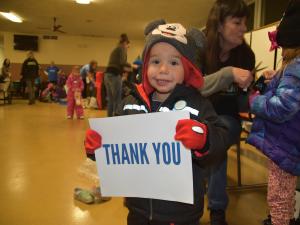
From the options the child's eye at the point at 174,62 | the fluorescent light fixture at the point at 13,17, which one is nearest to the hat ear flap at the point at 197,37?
the child's eye at the point at 174,62

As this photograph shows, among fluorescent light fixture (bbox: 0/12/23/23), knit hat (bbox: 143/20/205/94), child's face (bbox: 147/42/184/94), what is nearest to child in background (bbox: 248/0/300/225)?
knit hat (bbox: 143/20/205/94)

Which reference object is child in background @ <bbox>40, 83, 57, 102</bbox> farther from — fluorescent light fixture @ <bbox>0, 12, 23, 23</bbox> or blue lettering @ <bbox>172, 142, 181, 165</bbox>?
blue lettering @ <bbox>172, 142, 181, 165</bbox>

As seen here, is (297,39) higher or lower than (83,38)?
lower

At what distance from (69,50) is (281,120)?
14.2m

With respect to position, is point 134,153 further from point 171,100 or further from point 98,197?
point 98,197

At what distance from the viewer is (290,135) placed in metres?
1.49

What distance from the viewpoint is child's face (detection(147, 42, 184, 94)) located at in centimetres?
112

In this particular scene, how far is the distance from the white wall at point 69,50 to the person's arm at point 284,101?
13.3m

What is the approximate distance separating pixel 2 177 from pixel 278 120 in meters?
2.35

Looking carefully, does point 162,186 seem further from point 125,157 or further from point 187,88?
point 187,88

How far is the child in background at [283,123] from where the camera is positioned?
141 cm

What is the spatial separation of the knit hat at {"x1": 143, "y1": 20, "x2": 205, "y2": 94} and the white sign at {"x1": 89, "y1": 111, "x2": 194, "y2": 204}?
242mm

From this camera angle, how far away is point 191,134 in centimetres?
93

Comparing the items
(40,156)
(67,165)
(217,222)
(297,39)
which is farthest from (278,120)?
(40,156)
